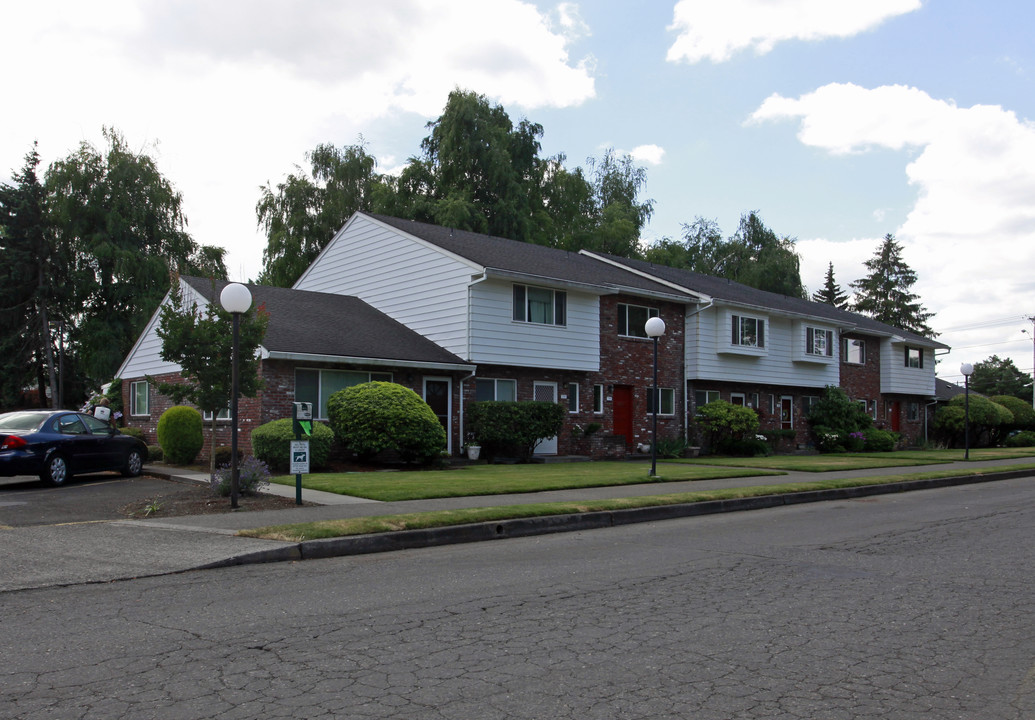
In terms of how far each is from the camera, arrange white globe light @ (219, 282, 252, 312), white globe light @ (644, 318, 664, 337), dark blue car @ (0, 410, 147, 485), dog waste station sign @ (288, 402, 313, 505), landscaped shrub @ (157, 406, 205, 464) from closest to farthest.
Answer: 1. white globe light @ (219, 282, 252, 312)
2. dog waste station sign @ (288, 402, 313, 505)
3. dark blue car @ (0, 410, 147, 485)
4. white globe light @ (644, 318, 664, 337)
5. landscaped shrub @ (157, 406, 205, 464)

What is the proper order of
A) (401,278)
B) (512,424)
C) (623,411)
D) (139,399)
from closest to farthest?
(512,424), (401,278), (139,399), (623,411)

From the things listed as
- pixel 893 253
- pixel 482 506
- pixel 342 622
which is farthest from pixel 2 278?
pixel 893 253

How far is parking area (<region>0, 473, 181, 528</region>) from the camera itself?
11750 millimetres

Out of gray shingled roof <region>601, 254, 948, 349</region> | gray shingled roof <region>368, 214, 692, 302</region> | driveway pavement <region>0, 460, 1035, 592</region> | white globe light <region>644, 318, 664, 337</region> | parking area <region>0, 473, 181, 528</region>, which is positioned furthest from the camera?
gray shingled roof <region>601, 254, 948, 349</region>

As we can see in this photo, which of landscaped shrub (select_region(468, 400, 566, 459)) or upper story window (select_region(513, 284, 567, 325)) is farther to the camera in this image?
upper story window (select_region(513, 284, 567, 325))

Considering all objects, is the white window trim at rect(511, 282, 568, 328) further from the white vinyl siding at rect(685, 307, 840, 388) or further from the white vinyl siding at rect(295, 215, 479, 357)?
the white vinyl siding at rect(685, 307, 840, 388)

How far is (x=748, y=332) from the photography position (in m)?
31.4

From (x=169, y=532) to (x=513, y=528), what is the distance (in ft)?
13.9

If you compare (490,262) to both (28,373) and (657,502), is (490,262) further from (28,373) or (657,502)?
(28,373)

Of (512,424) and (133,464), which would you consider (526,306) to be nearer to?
(512,424)

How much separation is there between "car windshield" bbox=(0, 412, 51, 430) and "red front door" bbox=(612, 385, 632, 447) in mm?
17323

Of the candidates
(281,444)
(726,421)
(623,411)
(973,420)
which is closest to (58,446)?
(281,444)


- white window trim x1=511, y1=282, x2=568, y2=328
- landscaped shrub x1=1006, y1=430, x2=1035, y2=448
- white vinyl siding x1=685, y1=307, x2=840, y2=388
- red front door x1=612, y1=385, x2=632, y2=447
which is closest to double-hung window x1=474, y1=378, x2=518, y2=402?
white window trim x1=511, y1=282, x2=568, y2=328

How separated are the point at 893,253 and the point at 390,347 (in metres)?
62.9
